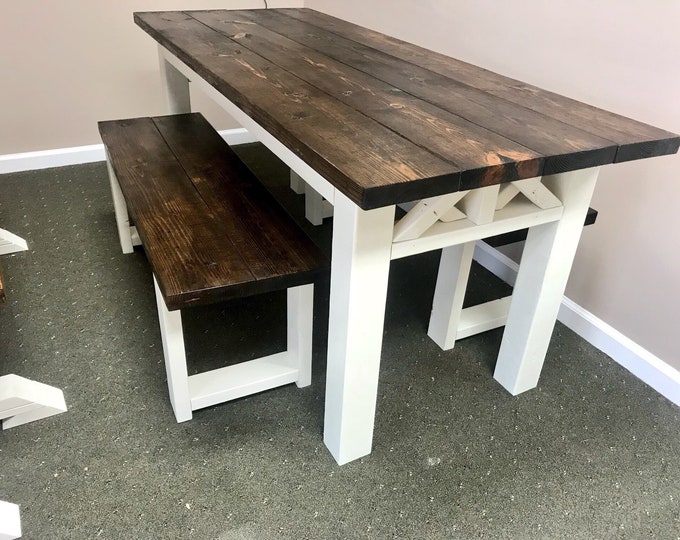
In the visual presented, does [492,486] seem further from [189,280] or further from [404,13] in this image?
[404,13]

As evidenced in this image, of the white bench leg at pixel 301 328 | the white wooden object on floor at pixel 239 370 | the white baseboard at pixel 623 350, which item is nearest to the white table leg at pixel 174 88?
the white wooden object on floor at pixel 239 370

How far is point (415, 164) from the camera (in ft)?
3.05

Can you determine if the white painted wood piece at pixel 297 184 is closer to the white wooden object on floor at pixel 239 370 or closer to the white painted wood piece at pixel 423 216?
the white wooden object on floor at pixel 239 370

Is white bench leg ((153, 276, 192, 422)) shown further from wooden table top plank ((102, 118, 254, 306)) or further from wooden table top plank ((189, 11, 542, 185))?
wooden table top plank ((189, 11, 542, 185))

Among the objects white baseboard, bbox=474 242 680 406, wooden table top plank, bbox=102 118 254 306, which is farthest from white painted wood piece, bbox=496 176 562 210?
white baseboard, bbox=474 242 680 406

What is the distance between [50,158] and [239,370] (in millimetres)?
1837

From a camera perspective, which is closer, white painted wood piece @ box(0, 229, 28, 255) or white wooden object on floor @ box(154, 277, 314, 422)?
white wooden object on floor @ box(154, 277, 314, 422)

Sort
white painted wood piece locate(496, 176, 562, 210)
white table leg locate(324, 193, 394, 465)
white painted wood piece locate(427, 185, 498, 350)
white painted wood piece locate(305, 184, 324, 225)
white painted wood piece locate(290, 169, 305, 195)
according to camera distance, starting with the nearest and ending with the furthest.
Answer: white table leg locate(324, 193, 394, 465), white painted wood piece locate(496, 176, 562, 210), white painted wood piece locate(427, 185, 498, 350), white painted wood piece locate(305, 184, 324, 225), white painted wood piece locate(290, 169, 305, 195)

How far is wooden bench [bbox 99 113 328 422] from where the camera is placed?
3.94 ft

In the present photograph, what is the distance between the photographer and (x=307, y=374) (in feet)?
5.03

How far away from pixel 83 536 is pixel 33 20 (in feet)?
7.43

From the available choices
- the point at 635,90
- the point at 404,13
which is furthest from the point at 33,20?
the point at 635,90

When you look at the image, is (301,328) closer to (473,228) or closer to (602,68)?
(473,228)

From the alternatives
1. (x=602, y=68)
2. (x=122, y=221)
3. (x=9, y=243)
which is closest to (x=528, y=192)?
(x=602, y=68)
